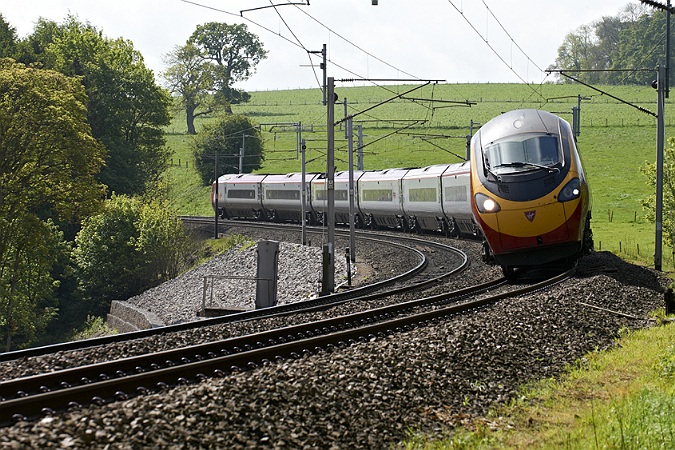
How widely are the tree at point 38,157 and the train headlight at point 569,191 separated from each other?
24375mm

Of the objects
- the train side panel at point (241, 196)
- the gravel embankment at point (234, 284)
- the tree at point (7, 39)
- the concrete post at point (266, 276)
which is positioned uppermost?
the tree at point (7, 39)

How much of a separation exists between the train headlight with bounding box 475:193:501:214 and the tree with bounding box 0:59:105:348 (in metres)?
22.7

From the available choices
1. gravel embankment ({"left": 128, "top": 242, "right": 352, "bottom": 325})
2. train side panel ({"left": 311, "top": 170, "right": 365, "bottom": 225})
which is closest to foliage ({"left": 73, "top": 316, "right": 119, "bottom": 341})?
gravel embankment ({"left": 128, "top": 242, "right": 352, "bottom": 325})

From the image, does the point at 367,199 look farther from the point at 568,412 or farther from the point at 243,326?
the point at 568,412

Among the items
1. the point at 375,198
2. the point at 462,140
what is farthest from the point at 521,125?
the point at 462,140

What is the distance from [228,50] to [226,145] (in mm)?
32400

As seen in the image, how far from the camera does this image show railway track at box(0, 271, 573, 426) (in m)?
8.55

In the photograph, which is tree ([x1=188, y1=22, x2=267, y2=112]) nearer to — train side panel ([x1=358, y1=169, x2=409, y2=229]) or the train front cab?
train side panel ([x1=358, y1=169, x2=409, y2=229])

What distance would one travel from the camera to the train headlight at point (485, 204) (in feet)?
64.5

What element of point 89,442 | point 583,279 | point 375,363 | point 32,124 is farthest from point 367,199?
point 89,442

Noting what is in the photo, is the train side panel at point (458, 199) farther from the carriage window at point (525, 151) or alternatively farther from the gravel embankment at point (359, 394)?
the gravel embankment at point (359, 394)

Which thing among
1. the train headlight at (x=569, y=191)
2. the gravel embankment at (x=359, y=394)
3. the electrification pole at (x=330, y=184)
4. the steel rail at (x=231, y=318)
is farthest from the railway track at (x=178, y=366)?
the electrification pole at (x=330, y=184)

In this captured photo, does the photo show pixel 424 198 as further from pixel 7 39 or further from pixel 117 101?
pixel 7 39

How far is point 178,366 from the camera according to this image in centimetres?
995
